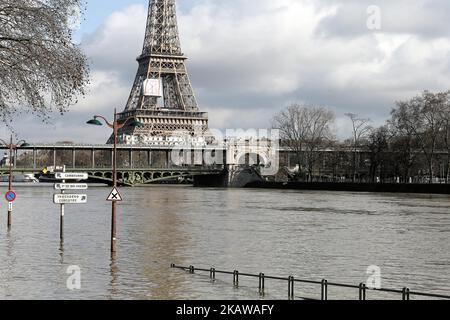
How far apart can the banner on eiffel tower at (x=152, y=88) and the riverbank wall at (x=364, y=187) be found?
4993 cm

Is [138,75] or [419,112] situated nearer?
[419,112]

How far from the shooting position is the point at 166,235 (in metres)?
33.2

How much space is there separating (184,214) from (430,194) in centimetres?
4517

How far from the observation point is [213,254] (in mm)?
25594

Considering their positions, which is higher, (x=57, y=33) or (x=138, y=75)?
(x=138, y=75)

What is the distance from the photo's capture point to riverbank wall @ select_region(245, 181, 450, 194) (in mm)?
86312

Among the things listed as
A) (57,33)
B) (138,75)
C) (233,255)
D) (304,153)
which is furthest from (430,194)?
(138,75)

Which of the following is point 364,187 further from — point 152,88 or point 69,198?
point 69,198

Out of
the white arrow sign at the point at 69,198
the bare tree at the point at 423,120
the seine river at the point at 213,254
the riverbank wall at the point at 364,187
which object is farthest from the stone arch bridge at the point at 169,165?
the white arrow sign at the point at 69,198

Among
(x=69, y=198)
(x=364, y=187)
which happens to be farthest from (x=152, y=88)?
(x=69, y=198)

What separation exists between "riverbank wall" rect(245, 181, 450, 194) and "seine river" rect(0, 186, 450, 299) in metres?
42.2

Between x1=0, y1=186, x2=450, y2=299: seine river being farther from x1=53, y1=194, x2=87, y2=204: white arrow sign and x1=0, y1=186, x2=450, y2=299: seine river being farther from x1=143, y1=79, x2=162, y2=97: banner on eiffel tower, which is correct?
x1=143, y1=79, x2=162, y2=97: banner on eiffel tower

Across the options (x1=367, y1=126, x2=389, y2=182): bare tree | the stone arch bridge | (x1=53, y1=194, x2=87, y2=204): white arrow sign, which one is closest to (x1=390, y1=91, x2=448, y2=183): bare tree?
(x1=367, y1=126, x2=389, y2=182): bare tree
